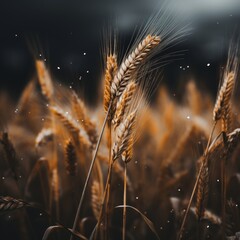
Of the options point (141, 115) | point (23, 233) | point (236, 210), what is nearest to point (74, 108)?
point (141, 115)

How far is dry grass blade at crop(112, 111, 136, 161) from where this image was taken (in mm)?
1099

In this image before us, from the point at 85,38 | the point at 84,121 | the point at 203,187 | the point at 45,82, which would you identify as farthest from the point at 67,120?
the point at 203,187

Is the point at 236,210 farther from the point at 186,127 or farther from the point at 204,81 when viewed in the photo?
the point at 204,81

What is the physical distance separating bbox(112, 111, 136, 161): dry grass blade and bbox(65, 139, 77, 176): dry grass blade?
20 centimetres

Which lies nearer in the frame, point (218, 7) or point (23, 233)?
point (218, 7)

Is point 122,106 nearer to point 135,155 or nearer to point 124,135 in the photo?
point 124,135

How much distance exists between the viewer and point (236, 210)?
1.29 metres

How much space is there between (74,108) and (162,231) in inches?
18.9

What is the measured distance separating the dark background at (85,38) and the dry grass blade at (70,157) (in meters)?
0.19

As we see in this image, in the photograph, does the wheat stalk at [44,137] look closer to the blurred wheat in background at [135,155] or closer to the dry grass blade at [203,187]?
the blurred wheat in background at [135,155]

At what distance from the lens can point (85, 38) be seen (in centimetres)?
137

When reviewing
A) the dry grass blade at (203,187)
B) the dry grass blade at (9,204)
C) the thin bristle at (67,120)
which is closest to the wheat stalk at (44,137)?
the thin bristle at (67,120)

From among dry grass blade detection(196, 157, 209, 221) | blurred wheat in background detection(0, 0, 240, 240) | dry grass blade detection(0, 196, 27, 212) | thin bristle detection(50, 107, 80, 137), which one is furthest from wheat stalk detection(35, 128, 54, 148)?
dry grass blade detection(196, 157, 209, 221)

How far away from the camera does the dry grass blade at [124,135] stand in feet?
3.60
